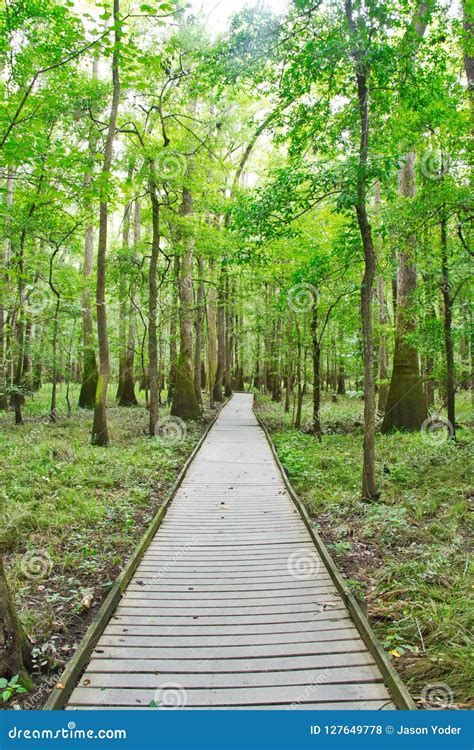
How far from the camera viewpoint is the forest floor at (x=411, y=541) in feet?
12.2

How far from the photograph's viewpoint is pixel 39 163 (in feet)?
22.9

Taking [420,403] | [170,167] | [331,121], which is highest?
[170,167]

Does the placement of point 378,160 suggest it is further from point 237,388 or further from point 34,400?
point 237,388

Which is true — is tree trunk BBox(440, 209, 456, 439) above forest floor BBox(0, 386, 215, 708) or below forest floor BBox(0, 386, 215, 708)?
above

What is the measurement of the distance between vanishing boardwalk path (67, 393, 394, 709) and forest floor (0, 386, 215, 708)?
41 centimetres

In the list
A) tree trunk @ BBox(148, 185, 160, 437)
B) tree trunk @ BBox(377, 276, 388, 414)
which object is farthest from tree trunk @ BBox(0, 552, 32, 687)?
tree trunk @ BBox(377, 276, 388, 414)

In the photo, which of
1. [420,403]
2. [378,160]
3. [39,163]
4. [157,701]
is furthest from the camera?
[420,403]

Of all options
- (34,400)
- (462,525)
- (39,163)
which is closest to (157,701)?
(462,525)

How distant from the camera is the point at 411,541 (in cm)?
617

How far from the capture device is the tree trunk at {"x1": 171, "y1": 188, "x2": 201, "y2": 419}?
16.1 metres

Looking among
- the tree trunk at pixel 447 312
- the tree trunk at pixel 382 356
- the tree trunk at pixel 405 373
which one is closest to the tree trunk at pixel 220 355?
the tree trunk at pixel 382 356

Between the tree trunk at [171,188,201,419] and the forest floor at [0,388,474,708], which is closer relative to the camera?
the forest floor at [0,388,474,708]

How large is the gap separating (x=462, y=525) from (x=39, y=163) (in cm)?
829
